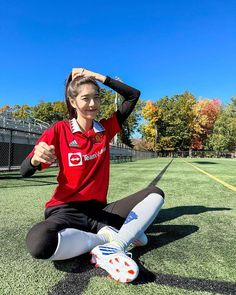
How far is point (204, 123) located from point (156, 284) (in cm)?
7982

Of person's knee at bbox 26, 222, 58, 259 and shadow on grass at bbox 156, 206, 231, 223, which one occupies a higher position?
person's knee at bbox 26, 222, 58, 259

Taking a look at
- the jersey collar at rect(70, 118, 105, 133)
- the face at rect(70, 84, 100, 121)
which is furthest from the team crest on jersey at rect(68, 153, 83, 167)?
the face at rect(70, 84, 100, 121)

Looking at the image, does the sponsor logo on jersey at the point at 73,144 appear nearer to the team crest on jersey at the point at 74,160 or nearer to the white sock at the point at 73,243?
the team crest on jersey at the point at 74,160

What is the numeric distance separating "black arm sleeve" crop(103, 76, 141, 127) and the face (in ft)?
1.28

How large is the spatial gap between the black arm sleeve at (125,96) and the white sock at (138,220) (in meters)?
0.87

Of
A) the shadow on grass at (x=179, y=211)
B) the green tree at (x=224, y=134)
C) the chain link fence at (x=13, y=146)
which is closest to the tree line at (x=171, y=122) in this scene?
the green tree at (x=224, y=134)

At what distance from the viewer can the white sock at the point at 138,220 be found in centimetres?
216

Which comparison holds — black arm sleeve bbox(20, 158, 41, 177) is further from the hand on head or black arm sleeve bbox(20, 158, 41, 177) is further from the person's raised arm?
the person's raised arm

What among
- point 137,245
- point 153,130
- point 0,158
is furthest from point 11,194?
point 153,130

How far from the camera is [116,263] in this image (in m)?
1.82

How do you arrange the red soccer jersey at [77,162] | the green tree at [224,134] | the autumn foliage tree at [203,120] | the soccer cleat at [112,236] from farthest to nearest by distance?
the autumn foliage tree at [203,120] → the green tree at [224,134] → the red soccer jersey at [77,162] → the soccer cleat at [112,236]

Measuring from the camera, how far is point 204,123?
7856cm

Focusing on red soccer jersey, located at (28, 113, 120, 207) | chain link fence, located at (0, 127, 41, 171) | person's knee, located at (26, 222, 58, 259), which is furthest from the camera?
chain link fence, located at (0, 127, 41, 171)

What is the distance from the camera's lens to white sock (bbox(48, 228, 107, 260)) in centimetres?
203
